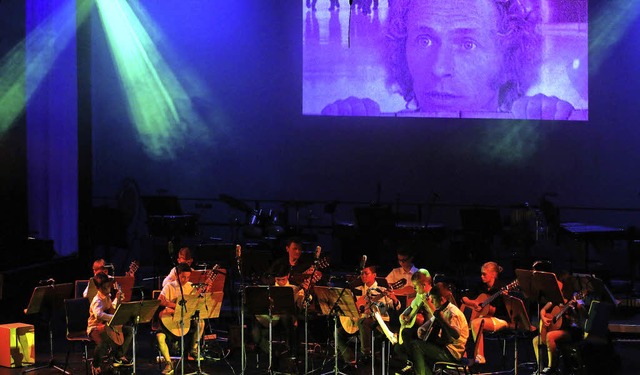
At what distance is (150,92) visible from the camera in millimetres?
16250

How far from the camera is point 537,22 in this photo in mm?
15547

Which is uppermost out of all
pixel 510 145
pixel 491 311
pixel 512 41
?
pixel 512 41

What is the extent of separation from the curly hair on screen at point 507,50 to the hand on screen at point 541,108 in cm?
14

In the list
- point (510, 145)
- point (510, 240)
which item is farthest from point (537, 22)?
point (510, 240)

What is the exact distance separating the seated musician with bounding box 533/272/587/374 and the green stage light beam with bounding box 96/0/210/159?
8410 millimetres

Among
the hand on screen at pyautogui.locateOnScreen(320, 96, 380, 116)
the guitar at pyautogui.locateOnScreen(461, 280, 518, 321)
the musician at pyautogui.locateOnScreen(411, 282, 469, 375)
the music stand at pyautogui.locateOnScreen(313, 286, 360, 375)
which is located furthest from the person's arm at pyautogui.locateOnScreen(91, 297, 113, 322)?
the hand on screen at pyautogui.locateOnScreen(320, 96, 380, 116)

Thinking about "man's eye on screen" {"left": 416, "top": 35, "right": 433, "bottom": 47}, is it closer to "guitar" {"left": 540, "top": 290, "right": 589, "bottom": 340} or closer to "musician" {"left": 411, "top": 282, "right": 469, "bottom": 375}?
"guitar" {"left": 540, "top": 290, "right": 589, "bottom": 340}

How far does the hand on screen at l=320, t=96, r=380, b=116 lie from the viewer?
15734mm

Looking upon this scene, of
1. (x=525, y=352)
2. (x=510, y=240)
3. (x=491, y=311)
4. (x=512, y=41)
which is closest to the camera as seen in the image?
(x=491, y=311)

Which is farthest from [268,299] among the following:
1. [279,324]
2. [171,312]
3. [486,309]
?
[486,309]

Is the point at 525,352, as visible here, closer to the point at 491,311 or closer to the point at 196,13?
the point at 491,311

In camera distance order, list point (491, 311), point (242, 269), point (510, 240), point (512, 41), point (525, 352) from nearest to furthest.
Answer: point (491, 311), point (242, 269), point (525, 352), point (510, 240), point (512, 41)

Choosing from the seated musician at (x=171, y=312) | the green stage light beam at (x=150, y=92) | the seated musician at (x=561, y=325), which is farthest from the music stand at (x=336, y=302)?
the green stage light beam at (x=150, y=92)

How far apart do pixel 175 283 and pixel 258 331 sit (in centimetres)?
119
